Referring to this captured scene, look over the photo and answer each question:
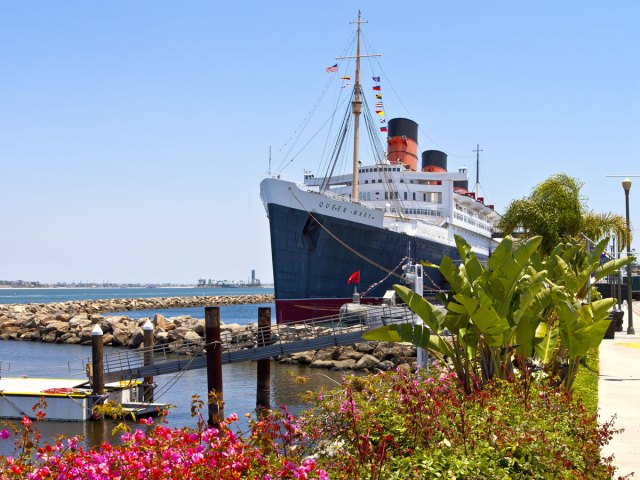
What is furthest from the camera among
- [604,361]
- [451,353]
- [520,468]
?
[604,361]

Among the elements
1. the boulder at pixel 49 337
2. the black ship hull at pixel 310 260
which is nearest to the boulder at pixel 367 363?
the black ship hull at pixel 310 260

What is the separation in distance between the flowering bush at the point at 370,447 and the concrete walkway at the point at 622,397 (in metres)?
1.27

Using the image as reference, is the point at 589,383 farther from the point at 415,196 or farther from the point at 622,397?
the point at 415,196

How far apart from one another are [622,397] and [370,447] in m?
8.69

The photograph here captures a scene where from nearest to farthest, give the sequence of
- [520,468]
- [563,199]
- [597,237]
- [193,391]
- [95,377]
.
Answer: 1. [520,468]
2. [95,377]
3. [193,391]
4. [563,199]
5. [597,237]

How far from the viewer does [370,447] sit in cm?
605

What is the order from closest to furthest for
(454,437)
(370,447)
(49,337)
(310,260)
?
(370,447) < (454,437) < (310,260) < (49,337)

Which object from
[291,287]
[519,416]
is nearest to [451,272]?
[519,416]

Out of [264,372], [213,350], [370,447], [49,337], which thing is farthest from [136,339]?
[370,447]

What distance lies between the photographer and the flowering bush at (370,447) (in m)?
5.34

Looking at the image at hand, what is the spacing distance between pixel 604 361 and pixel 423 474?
14.1 meters

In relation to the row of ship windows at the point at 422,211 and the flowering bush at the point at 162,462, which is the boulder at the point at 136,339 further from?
the flowering bush at the point at 162,462

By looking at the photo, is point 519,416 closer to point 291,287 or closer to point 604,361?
point 604,361

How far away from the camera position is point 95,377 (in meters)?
19.7
